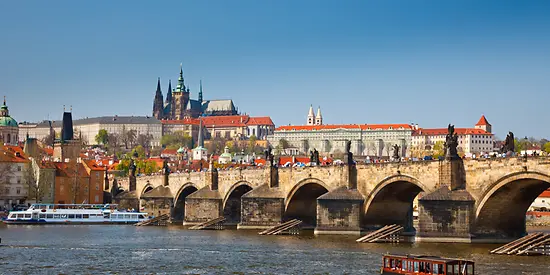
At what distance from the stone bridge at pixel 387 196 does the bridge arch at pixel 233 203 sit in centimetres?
9

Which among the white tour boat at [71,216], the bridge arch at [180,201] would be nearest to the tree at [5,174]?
the white tour boat at [71,216]

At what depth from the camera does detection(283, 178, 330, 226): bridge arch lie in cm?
6931

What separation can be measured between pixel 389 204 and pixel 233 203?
73.0 ft

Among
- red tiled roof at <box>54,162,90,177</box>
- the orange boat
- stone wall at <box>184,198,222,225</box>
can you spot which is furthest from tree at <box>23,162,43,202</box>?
the orange boat

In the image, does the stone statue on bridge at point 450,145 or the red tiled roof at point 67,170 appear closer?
the stone statue on bridge at point 450,145

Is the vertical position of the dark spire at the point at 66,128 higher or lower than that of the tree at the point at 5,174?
higher

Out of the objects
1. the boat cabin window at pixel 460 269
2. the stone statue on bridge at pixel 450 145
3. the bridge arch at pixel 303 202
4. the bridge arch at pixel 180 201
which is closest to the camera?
the boat cabin window at pixel 460 269

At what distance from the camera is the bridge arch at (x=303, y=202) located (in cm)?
6931

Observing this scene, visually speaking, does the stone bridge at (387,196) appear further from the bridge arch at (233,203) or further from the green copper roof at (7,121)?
the green copper roof at (7,121)

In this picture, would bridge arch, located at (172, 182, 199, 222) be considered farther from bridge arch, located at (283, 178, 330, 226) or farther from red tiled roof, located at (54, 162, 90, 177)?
bridge arch, located at (283, 178, 330, 226)

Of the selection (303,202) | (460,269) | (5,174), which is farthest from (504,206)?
(5,174)

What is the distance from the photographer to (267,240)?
2362 inches

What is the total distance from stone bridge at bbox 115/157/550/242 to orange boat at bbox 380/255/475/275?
10.6 metres

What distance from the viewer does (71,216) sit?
8569 centimetres
